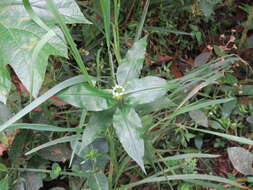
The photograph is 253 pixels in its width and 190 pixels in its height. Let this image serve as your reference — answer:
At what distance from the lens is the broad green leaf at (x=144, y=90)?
2.60ft

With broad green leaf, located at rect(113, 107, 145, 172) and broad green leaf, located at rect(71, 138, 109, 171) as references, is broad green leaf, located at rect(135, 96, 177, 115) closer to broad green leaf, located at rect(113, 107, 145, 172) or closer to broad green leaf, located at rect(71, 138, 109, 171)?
broad green leaf, located at rect(113, 107, 145, 172)

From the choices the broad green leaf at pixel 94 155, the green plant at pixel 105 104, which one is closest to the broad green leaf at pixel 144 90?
the green plant at pixel 105 104

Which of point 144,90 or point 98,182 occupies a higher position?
point 144,90

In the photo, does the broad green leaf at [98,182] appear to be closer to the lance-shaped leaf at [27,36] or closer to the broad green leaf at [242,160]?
the lance-shaped leaf at [27,36]

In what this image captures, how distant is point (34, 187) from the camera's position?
1.03m

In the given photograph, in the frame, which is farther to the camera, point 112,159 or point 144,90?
point 112,159

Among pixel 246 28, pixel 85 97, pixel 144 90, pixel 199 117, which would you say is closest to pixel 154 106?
pixel 144 90

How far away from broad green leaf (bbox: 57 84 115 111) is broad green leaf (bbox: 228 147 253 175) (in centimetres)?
50

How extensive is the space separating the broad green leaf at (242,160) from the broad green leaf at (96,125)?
0.47 meters

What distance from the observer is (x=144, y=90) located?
2.63 ft

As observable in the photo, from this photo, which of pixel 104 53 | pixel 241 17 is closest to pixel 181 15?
pixel 241 17

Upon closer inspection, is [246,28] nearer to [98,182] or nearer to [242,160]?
[242,160]

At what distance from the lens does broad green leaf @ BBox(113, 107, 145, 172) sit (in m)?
0.76

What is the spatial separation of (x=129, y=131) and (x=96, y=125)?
3.2 inches
